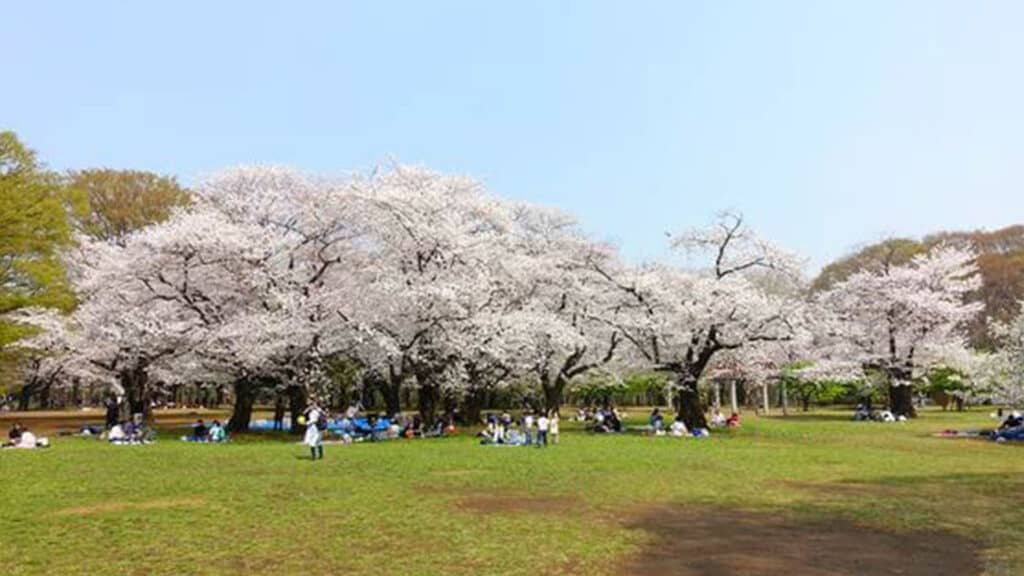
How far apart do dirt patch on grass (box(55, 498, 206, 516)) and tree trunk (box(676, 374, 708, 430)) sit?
26635 mm

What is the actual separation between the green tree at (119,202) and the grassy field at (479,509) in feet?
89.2

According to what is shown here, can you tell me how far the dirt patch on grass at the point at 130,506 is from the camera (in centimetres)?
1370

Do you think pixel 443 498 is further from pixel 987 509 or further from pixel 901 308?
pixel 901 308

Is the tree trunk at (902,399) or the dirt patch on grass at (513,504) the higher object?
the tree trunk at (902,399)

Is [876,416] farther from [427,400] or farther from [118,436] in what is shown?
[118,436]

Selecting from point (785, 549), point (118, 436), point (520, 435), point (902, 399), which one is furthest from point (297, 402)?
point (902, 399)

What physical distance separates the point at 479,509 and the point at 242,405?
26.6 m

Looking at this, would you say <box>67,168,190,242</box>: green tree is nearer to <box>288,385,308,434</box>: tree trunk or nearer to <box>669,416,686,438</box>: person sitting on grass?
<box>288,385,308,434</box>: tree trunk

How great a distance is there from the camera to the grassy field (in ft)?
35.3

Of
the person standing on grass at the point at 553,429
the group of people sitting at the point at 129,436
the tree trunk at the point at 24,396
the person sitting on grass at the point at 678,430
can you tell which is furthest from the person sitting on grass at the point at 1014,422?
the tree trunk at the point at 24,396

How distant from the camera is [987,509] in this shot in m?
15.5

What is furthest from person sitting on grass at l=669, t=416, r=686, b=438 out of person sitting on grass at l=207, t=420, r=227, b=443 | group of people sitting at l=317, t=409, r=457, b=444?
person sitting on grass at l=207, t=420, r=227, b=443

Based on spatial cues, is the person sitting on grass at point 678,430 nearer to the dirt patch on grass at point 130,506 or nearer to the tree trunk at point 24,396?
the dirt patch on grass at point 130,506

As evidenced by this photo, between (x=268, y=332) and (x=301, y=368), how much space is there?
3.18 m
